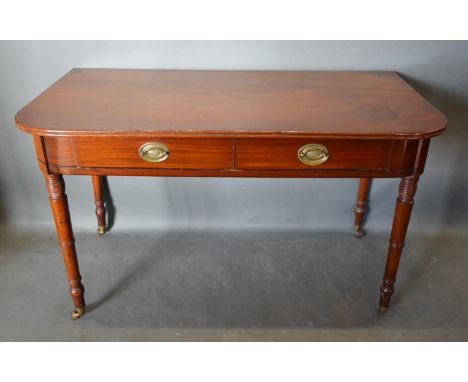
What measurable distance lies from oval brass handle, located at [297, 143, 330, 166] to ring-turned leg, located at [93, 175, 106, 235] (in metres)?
1.15

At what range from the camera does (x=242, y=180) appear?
225 cm

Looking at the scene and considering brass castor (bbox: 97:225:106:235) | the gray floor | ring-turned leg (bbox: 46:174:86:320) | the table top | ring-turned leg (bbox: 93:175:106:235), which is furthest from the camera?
brass castor (bbox: 97:225:106:235)

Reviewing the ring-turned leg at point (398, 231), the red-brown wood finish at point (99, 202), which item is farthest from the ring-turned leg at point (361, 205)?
the red-brown wood finish at point (99, 202)

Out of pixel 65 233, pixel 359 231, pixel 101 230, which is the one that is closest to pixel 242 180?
pixel 359 231

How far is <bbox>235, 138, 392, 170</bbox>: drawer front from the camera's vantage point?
4.75 ft

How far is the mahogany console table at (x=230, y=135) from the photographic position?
142 cm

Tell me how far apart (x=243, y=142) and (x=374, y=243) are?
1.20m

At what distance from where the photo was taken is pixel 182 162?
149cm

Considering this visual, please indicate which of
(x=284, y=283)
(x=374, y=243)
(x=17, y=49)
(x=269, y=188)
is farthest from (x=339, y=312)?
(x=17, y=49)

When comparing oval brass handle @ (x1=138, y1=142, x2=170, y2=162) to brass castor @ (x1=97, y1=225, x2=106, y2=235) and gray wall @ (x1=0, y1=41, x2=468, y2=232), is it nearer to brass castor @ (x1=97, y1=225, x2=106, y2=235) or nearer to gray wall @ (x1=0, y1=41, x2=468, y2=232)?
gray wall @ (x1=0, y1=41, x2=468, y2=232)

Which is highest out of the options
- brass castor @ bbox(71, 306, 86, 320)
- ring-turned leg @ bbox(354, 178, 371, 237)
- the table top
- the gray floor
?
the table top

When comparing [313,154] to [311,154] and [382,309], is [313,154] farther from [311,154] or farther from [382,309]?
[382,309]

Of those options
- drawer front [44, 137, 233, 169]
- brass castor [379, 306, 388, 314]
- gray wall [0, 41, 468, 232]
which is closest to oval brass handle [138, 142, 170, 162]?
drawer front [44, 137, 233, 169]

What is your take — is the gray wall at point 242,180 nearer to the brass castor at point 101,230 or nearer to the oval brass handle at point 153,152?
the brass castor at point 101,230
